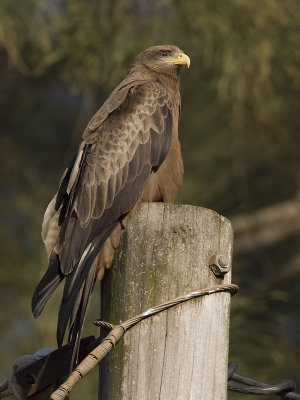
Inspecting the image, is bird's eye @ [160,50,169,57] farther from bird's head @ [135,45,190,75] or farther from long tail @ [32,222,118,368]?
long tail @ [32,222,118,368]

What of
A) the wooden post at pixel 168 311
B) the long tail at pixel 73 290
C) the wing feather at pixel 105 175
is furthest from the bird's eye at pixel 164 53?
the wooden post at pixel 168 311

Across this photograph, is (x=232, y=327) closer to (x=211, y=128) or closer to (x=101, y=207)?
(x=211, y=128)

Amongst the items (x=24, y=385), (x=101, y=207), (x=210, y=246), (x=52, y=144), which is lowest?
(x=24, y=385)

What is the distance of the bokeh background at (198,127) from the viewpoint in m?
6.80

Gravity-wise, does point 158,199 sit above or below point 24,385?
above

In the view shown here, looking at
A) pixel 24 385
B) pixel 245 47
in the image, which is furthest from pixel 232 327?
pixel 24 385

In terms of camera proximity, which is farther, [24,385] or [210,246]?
[24,385]

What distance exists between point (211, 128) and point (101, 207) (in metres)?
3.55

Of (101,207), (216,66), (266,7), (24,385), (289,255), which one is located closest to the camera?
(24,385)

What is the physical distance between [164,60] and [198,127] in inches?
80.1

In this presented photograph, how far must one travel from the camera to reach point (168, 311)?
9.75 feet

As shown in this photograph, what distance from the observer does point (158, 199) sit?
4.46 meters

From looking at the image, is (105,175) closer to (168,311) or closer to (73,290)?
(73,290)

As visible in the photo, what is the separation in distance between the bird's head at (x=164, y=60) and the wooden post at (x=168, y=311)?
2464 millimetres
